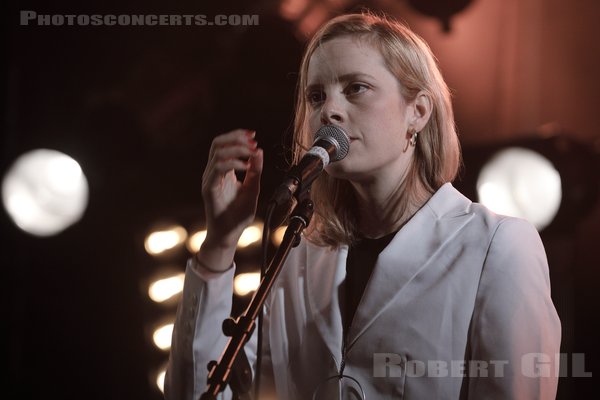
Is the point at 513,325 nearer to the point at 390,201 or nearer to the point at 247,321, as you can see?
the point at 390,201

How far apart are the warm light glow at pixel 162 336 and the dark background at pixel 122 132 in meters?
0.03

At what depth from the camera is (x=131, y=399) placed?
96.0 inches

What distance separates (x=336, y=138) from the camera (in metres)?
1.52

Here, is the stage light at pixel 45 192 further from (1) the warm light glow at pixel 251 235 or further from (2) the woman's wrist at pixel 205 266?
(2) the woman's wrist at pixel 205 266

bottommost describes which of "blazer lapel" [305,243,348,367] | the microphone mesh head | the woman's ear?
"blazer lapel" [305,243,348,367]

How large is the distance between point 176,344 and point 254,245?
2.67 ft

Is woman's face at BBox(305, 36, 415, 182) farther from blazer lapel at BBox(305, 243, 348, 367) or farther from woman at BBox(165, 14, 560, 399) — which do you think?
blazer lapel at BBox(305, 243, 348, 367)

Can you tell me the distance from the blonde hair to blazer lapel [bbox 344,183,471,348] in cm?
9

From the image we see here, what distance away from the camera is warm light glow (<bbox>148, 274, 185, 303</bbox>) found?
2.47m

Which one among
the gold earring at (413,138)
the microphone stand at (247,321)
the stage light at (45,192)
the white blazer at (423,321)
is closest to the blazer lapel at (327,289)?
the white blazer at (423,321)

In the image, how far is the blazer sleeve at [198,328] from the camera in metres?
1.67

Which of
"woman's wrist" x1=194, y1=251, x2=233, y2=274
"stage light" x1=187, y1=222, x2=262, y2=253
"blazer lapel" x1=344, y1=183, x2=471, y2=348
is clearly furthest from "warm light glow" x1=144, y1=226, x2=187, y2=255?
"blazer lapel" x1=344, y1=183, x2=471, y2=348

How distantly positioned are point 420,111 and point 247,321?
830 mm

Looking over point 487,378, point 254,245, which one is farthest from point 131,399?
point 487,378
